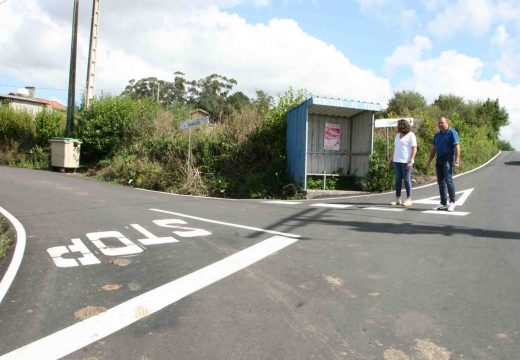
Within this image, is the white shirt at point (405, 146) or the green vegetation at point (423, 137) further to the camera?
the green vegetation at point (423, 137)

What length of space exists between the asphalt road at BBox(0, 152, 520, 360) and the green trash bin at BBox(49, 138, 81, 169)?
1445cm

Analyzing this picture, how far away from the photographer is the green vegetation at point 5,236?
5.97 meters

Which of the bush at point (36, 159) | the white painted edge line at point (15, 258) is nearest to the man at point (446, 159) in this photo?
the white painted edge line at point (15, 258)

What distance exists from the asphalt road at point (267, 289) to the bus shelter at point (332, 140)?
18.1 ft

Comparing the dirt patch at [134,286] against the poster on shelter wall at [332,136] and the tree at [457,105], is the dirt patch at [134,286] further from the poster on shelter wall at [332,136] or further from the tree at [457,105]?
the tree at [457,105]

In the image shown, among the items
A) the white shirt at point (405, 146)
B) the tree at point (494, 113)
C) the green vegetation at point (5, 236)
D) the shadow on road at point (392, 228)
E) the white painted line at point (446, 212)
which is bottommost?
the green vegetation at point (5, 236)

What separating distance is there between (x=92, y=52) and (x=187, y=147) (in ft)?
38.9

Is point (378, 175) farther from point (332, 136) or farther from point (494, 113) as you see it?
point (494, 113)

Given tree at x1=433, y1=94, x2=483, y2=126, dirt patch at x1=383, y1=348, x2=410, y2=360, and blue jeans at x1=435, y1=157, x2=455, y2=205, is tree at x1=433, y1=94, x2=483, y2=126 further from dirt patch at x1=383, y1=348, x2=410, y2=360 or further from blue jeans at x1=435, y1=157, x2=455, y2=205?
dirt patch at x1=383, y1=348, x2=410, y2=360

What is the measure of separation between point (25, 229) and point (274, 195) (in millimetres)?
7410

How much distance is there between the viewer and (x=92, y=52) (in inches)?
974

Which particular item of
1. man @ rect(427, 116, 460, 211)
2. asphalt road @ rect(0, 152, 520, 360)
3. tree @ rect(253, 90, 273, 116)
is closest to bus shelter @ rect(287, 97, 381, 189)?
tree @ rect(253, 90, 273, 116)

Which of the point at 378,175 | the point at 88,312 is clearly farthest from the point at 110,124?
the point at 88,312

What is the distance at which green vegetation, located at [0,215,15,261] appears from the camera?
597cm
